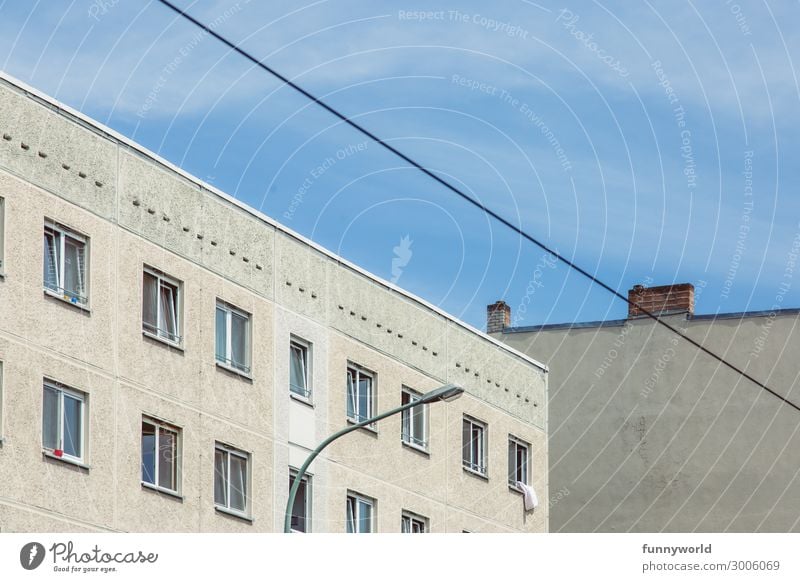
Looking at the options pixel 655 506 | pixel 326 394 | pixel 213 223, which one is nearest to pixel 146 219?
pixel 213 223

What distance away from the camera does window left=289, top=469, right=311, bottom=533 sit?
1506 inches

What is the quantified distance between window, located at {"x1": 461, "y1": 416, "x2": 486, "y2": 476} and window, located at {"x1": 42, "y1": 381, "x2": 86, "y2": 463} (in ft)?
48.1

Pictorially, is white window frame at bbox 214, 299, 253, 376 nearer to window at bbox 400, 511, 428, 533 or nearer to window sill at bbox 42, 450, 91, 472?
window sill at bbox 42, 450, 91, 472

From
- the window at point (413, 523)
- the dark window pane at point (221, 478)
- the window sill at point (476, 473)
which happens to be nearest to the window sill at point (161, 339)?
the dark window pane at point (221, 478)

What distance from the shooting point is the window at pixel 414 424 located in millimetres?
42938

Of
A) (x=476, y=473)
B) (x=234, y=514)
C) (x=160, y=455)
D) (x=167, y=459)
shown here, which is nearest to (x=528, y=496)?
(x=476, y=473)

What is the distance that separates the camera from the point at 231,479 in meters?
36.3

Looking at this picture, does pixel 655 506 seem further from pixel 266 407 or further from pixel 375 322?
pixel 266 407

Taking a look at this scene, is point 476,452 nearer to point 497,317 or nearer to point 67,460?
point 497,317

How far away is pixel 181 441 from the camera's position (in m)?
34.7

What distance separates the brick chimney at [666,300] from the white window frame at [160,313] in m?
24.2
